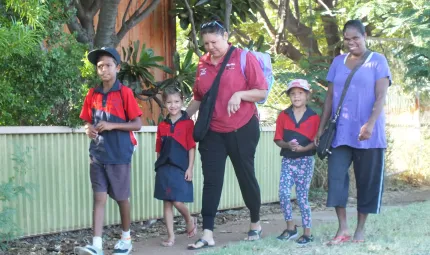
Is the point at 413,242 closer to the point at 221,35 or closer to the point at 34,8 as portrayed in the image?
the point at 221,35

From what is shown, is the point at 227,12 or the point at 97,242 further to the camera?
the point at 227,12

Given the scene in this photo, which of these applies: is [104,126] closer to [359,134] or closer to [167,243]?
[167,243]

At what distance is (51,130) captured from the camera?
22.9ft

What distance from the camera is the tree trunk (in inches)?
360

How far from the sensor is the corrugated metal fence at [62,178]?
6680 mm

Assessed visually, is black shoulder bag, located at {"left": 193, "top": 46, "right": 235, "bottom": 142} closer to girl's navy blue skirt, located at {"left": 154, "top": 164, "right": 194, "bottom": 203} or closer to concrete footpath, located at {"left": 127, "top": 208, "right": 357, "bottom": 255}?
girl's navy blue skirt, located at {"left": 154, "top": 164, "right": 194, "bottom": 203}

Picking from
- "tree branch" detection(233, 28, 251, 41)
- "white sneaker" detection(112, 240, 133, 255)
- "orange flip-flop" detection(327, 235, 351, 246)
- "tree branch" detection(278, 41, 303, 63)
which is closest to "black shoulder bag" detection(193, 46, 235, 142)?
"white sneaker" detection(112, 240, 133, 255)

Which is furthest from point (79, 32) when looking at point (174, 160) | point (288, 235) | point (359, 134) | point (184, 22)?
point (359, 134)

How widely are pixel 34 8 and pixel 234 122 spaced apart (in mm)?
2111

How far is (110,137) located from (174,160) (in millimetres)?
974

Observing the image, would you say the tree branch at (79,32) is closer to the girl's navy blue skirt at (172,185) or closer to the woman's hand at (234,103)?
the girl's navy blue skirt at (172,185)

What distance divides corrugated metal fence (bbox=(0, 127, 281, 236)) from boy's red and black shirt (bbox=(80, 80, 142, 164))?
→ 68cm

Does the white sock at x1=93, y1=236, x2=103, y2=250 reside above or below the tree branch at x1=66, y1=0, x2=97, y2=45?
below

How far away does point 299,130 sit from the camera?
6.95 m
